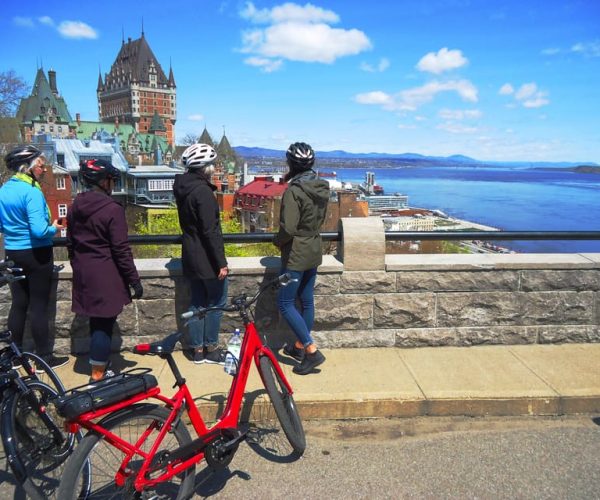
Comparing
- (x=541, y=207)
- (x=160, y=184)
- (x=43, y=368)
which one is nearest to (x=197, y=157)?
(x=43, y=368)

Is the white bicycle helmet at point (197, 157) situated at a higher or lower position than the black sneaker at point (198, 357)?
higher

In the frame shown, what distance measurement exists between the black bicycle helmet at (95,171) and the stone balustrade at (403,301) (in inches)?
48.0

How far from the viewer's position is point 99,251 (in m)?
3.96

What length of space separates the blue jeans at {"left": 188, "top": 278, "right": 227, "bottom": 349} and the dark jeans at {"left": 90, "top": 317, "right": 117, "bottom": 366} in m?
0.74

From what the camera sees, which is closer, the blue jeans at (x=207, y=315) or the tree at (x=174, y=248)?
the blue jeans at (x=207, y=315)

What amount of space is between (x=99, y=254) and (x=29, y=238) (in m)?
0.82

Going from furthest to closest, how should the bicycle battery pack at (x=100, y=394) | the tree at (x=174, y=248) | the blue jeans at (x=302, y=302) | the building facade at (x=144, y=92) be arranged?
the building facade at (x=144, y=92), the tree at (x=174, y=248), the blue jeans at (x=302, y=302), the bicycle battery pack at (x=100, y=394)

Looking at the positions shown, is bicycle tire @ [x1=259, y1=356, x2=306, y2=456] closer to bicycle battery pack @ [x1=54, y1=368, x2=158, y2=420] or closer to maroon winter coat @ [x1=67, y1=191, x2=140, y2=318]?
bicycle battery pack @ [x1=54, y1=368, x2=158, y2=420]

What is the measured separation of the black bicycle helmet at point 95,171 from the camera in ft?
12.5

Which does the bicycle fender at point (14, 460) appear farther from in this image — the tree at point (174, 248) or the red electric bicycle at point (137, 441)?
the tree at point (174, 248)

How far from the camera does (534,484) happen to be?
320cm

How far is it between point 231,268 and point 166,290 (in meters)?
0.64

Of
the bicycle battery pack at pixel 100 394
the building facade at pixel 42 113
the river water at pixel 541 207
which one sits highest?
the building facade at pixel 42 113

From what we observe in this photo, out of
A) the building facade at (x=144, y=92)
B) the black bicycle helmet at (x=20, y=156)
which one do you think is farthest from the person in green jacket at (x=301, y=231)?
the building facade at (x=144, y=92)
